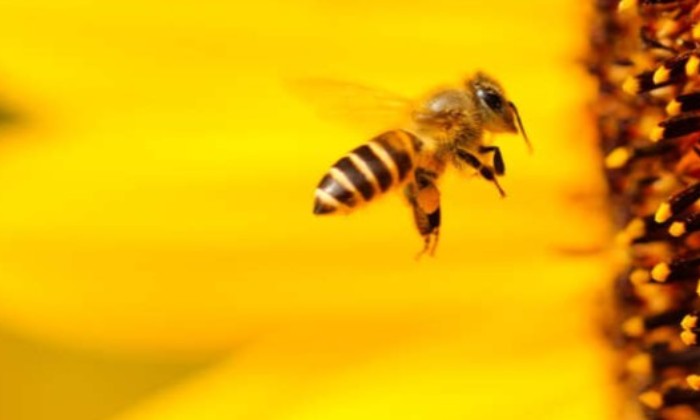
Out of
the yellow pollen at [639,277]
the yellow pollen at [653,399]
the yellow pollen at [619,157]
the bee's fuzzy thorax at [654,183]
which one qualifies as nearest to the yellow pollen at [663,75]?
the bee's fuzzy thorax at [654,183]

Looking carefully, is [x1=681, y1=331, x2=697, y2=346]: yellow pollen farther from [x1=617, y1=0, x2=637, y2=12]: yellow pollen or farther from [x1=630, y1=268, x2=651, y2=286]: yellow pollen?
[x1=617, y1=0, x2=637, y2=12]: yellow pollen

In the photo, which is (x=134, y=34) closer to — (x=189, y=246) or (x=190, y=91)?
(x=190, y=91)

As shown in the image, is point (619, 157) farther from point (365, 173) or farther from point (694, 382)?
point (365, 173)

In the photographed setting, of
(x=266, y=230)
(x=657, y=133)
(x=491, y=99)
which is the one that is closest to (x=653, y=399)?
(x=657, y=133)

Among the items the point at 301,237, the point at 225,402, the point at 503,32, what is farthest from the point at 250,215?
the point at 503,32

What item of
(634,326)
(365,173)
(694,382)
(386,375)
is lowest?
(694,382)

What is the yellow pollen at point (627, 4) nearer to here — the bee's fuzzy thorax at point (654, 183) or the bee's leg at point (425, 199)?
the bee's fuzzy thorax at point (654, 183)
